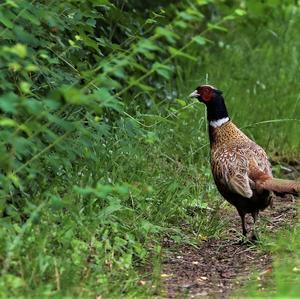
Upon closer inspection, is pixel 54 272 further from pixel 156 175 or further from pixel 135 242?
pixel 156 175

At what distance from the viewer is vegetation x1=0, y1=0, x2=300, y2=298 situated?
211 inches

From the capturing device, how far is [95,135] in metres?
6.66

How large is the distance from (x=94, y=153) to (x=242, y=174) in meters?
1.11

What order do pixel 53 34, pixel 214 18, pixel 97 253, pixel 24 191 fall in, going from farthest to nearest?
pixel 214 18 < pixel 53 34 < pixel 24 191 < pixel 97 253

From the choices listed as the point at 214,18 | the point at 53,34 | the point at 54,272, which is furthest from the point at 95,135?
the point at 214,18

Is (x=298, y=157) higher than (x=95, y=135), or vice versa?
(x=95, y=135)

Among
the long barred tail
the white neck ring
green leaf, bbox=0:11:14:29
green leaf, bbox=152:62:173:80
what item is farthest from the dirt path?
green leaf, bbox=0:11:14:29

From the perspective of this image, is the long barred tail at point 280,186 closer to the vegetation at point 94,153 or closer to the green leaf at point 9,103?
the vegetation at point 94,153

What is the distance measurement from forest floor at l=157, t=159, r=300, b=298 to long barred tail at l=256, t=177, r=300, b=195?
42cm

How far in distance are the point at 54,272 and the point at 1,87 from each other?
3.51ft

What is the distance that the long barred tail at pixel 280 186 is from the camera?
273 inches

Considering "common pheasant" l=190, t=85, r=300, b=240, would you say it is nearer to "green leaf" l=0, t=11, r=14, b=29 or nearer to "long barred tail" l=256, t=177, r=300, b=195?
"long barred tail" l=256, t=177, r=300, b=195

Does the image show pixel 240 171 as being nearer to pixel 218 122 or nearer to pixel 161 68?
pixel 218 122

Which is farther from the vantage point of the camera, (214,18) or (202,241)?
(214,18)
